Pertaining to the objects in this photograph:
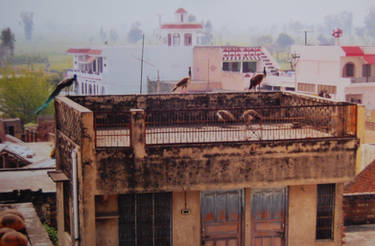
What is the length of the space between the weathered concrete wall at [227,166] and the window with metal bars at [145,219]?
0.44 metres

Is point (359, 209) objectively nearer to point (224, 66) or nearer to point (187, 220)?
point (187, 220)

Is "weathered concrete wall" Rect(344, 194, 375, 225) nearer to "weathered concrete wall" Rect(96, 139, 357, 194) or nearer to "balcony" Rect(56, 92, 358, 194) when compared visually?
"balcony" Rect(56, 92, 358, 194)

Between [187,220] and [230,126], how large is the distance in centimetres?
312

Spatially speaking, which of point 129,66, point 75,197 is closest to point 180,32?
point 129,66

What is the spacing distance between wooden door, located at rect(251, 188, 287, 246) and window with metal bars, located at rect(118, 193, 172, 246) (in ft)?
5.91

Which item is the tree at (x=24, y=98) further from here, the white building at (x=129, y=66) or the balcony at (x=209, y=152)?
the balcony at (x=209, y=152)

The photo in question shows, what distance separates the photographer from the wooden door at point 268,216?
548 inches

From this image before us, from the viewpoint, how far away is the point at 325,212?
46.7 feet

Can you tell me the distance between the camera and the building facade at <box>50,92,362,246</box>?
12891 millimetres

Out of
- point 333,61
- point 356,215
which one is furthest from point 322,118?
point 333,61

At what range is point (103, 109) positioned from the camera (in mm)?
16719

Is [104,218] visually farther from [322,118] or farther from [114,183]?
[322,118]

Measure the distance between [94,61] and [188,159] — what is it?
5775 cm

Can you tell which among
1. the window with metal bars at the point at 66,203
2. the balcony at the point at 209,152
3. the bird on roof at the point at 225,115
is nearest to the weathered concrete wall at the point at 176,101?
the bird on roof at the point at 225,115
